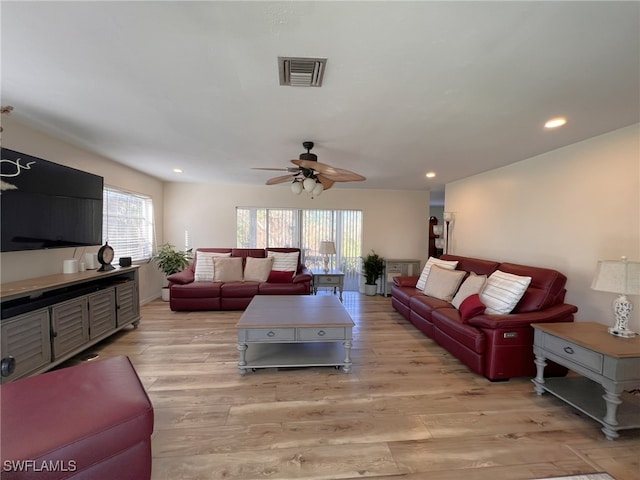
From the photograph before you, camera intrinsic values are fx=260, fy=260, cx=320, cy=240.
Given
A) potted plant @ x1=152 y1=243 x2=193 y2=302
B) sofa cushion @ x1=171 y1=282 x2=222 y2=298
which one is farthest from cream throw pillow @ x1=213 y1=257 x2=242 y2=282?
potted plant @ x1=152 y1=243 x2=193 y2=302

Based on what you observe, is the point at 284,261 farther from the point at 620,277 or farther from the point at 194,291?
the point at 620,277

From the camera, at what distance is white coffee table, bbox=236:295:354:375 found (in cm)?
248

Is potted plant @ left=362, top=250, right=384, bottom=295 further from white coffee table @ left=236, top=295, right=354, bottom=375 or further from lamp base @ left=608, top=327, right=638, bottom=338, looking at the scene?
lamp base @ left=608, top=327, right=638, bottom=338

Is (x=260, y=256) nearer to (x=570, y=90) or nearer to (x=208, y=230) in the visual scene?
(x=208, y=230)

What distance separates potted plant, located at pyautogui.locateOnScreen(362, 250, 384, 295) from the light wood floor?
2.93 meters

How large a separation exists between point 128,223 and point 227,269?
1828 mm

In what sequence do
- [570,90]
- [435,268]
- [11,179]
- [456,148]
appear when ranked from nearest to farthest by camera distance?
[570,90] → [11,179] → [456,148] → [435,268]

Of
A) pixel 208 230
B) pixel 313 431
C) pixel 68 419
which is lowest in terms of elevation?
pixel 313 431

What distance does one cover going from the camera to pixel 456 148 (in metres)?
3.08

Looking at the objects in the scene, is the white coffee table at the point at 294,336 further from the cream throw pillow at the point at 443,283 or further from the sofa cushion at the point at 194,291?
the sofa cushion at the point at 194,291

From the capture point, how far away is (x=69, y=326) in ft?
8.21

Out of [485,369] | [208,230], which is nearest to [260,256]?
[208,230]

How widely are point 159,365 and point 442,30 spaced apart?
3.46 m

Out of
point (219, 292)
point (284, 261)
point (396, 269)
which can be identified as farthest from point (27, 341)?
point (396, 269)
